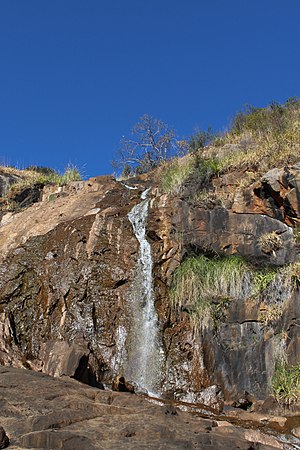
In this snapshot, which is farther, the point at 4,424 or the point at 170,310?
the point at 170,310

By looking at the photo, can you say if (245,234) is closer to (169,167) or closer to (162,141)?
(169,167)

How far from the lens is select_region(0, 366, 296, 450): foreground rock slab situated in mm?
5117

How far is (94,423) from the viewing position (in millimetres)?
5809

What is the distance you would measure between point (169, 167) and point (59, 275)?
6.80 m

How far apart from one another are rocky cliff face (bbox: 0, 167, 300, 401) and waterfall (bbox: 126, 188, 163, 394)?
11 centimetres

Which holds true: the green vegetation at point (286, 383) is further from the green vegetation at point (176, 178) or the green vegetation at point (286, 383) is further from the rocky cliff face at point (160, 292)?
the green vegetation at point (176, 178)

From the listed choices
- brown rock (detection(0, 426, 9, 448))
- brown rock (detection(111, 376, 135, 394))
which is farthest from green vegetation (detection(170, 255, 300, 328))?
brown rock (detection(0, 426, 9, 448))

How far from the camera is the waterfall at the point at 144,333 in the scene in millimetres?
10727

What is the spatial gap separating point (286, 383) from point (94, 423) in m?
5.09

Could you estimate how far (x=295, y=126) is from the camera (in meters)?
16.3

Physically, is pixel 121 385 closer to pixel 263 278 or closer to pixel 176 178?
pixel 263 278

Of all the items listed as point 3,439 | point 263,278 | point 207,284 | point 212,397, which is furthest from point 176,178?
point 3,439

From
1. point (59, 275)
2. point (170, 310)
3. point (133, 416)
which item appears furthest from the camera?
point (59, 275)

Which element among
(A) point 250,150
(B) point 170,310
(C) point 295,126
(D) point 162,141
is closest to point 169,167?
(A) point 250,150
